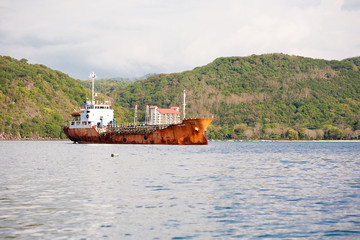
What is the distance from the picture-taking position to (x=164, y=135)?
8462cm

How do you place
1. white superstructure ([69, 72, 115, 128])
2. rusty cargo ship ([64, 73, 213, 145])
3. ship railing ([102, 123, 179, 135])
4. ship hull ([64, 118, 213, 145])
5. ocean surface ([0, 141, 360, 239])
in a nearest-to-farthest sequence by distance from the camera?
1. ocean surface ([0, 141, 360, 239])
2. ship hull ([64, 118, 213, 145])
3. rusty cargo ship ([64, 73, 213, 145])
4. ship railing ([102, 123, 179, 135])
5. white superstructure ([69, 72, 115, 128])

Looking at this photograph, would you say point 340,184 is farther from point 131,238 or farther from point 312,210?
point 131,238

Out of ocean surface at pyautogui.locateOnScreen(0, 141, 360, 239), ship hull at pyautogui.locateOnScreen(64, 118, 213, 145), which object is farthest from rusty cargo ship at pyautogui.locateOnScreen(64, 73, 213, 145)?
ocean surface at pyautogui.locateOnScreen(0, 141, 360, 239)

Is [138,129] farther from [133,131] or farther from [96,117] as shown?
[96,117]

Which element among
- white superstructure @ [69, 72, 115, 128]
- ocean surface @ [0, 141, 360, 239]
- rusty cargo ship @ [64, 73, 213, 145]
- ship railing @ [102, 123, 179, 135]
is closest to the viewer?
ocean surface @ [0, 141, 360, 239]

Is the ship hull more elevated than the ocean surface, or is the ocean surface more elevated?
the ship hull

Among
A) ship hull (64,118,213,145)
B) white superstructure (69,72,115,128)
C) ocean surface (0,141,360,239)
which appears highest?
white superstructure (69,72,115,128)

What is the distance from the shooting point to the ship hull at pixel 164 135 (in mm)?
81125

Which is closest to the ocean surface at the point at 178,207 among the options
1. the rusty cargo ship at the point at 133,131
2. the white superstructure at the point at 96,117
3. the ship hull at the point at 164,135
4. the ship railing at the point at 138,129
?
the ship hull at the point at 164,135

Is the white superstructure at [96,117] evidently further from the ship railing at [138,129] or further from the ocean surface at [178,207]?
the ocean surface at [178,207]

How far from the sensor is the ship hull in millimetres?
81125

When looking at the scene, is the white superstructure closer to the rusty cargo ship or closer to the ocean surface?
the rusty cargo ship

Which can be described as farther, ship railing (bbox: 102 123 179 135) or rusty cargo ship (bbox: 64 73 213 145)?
ship railing (bbox: 102 123 179 135)

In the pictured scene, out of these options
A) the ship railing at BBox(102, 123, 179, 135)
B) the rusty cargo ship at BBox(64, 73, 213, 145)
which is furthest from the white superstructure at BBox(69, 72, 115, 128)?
the ship railing at BBox(102, 123, 179, 135)
